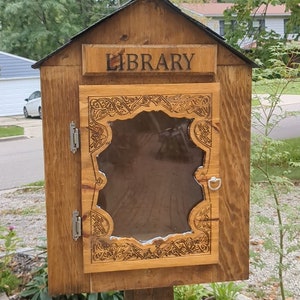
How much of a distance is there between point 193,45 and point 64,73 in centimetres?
40

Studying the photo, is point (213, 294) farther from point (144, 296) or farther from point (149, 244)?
point (149, 244)

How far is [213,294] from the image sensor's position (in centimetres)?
283

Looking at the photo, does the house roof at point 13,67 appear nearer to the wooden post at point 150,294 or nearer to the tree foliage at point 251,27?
the tree foliage at point 251,27

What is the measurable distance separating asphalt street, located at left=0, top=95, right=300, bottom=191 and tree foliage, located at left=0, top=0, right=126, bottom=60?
29.8 feet

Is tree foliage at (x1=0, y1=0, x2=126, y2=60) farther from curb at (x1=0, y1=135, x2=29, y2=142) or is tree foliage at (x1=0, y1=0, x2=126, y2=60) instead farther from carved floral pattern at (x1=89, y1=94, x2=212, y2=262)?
carved floral pattern at (x1=89, y1=94, x2=212, y2=262)

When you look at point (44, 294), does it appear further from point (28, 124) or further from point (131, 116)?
point (28, 124)

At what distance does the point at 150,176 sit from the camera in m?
1.57

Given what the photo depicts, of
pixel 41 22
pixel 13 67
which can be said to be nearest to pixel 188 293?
pixel 13 67

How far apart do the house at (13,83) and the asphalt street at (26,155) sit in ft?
16.9

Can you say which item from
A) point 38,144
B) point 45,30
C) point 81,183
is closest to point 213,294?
point 81,183

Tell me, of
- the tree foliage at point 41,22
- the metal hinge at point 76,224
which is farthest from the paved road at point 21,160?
the tree foliage at point 41,22

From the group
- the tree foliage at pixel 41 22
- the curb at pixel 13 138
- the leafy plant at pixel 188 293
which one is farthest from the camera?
the tree foliage at pixel 41 22

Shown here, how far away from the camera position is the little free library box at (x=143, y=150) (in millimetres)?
1476

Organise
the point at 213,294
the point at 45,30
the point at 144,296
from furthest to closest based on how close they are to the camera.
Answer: the point at 45,30 → the point at 213,294 → the point at 144,296
